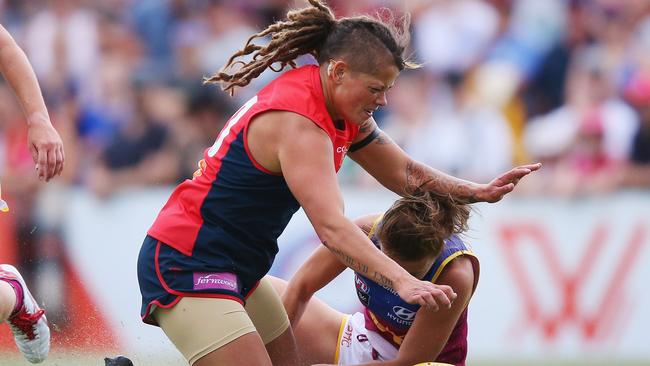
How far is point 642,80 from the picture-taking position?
10.3 m

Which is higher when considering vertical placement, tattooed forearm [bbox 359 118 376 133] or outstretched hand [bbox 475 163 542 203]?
tattooed forearm [bbox 359 118 376 133]

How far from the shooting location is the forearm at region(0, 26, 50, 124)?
5.14 m

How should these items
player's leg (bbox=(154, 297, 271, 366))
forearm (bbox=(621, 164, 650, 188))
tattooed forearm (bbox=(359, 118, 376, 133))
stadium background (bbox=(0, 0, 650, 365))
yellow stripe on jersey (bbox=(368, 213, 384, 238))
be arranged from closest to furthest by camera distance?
player's leg (bbox=(154, 297, 271, 366)) < tattooed forearm (bbox=(359, 118, 376, 133)) < yellow stripe on jersey (bbox=(368, 213, 384, 238)) < stadium background (bbox=(0, 0, 650, 365)) < forearm (bbox=(621, 164, 650, 188))

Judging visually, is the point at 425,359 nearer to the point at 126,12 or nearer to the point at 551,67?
the point at 551,67

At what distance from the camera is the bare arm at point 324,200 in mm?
4691

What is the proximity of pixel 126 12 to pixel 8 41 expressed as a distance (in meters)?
6.19

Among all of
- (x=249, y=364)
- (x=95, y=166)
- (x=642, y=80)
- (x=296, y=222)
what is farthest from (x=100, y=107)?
(x=249, y=364)

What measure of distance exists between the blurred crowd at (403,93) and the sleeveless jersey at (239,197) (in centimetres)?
483

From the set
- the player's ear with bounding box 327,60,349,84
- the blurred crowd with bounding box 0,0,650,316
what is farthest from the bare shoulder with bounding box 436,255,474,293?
the blurred crowd with bounding box 0,0,650,316

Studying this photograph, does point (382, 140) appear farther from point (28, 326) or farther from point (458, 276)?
point (28, 326)

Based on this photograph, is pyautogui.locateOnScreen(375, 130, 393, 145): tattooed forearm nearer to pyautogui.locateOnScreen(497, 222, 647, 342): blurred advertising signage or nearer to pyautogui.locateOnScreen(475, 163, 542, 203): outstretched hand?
pyautogui.locateOnScreen(475, 163, 542, 203): outstretched hand

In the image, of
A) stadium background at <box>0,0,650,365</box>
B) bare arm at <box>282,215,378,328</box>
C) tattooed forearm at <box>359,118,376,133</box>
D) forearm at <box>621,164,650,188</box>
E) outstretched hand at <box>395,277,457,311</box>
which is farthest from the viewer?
forearm at <box>621,164,650,188</box>

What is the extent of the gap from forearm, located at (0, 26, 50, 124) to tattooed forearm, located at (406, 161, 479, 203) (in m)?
1.70

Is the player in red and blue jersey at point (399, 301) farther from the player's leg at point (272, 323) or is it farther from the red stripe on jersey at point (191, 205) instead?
the red stripe on jersey at point (191, 205)
